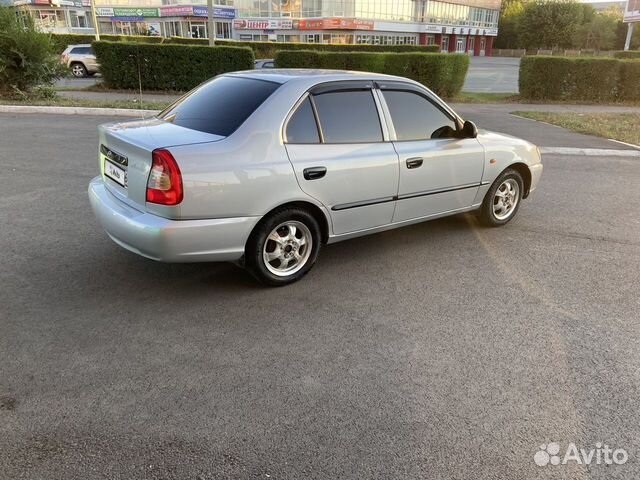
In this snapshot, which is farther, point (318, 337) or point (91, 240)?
point (91, 240)

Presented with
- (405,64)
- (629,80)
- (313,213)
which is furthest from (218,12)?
(313,213)

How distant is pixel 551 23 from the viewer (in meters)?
73.1

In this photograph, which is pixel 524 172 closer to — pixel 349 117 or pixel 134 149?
pixel 349 117

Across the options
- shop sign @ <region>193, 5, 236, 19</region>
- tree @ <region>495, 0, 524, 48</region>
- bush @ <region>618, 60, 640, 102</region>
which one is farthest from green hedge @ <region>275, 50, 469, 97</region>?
tree @ <region>495, 0, 524, 48</region>

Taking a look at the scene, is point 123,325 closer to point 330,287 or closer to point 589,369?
point 330,287

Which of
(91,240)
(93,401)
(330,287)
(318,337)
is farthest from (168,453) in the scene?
(91,240)

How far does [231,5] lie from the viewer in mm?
65250

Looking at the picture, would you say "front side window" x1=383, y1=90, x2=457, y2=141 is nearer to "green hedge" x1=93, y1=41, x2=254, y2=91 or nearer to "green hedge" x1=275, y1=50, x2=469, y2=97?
"green hedge" x1=275, y1=50, x2=469, y2=97

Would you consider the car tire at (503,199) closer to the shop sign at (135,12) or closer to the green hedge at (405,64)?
the green hedge at (405,64)

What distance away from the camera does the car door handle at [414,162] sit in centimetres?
479

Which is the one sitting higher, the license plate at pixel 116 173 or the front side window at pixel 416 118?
the front side window at pixel 416 118

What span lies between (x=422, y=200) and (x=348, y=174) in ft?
3.20

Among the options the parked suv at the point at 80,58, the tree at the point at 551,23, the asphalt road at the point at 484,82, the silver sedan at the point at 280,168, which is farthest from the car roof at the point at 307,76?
the tree at the point at 551,23

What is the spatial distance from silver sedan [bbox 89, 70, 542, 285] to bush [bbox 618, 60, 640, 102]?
17.5 m
